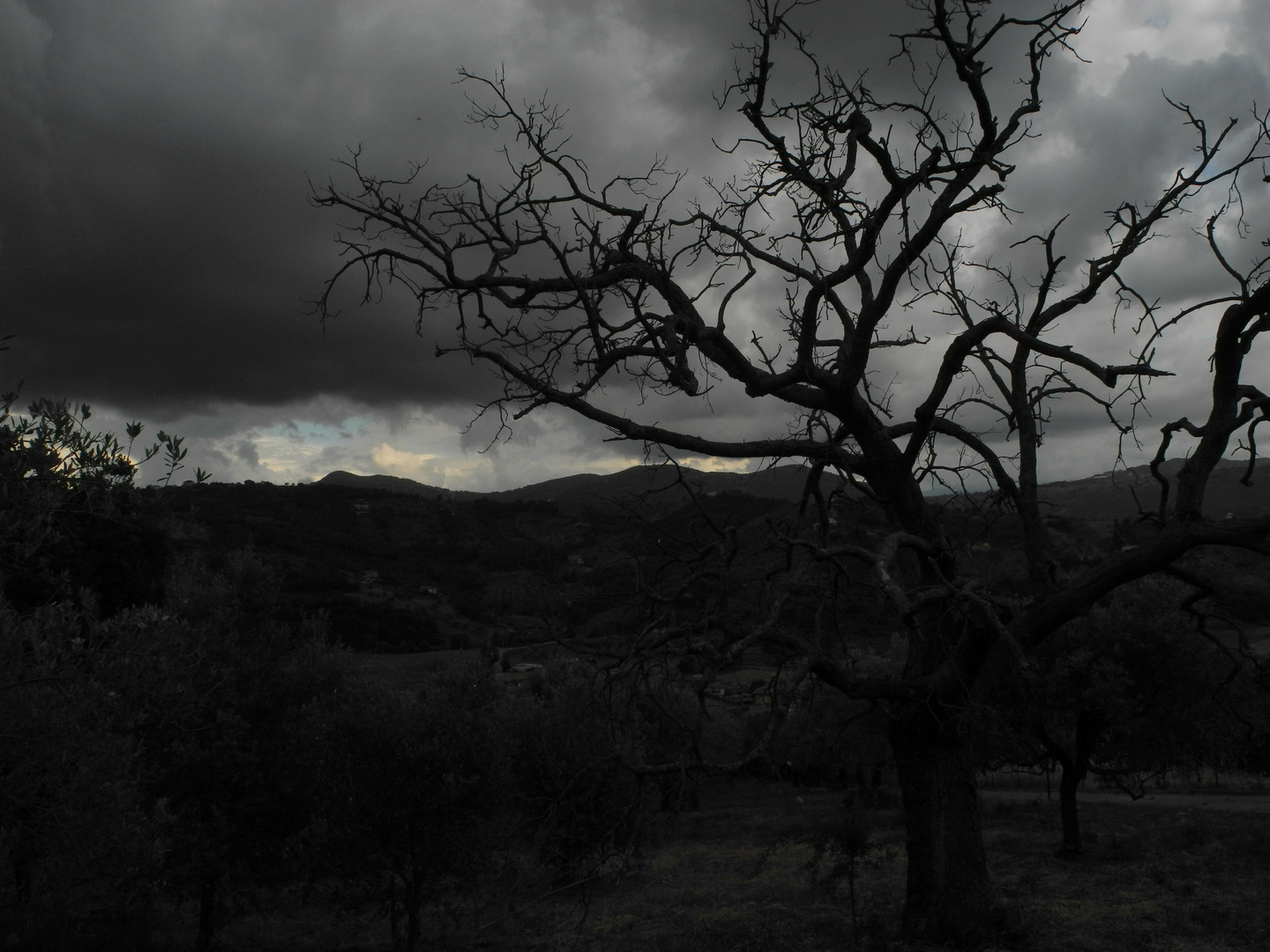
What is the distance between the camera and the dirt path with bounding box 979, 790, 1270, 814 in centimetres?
2581

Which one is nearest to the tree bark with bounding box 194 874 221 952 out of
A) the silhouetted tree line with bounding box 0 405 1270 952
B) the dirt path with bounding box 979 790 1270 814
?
the silhouetted tree line with bounding box 0 405 1270 952

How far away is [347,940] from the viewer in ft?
58.6

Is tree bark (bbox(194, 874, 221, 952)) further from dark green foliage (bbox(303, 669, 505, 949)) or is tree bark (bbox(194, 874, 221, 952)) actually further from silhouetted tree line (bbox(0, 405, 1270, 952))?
dark green foliage (bbox(303, 669, 505, 949))

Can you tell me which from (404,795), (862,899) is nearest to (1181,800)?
(862,899)

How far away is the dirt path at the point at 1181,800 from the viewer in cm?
2581

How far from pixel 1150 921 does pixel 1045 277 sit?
400 inches

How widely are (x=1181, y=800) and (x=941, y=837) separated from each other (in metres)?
28.7

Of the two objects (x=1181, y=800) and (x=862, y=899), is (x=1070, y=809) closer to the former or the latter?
(x=862, y=899)

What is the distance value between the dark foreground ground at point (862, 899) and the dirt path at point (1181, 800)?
0.98 feet

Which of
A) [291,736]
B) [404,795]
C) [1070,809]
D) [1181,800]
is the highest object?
[291,736]

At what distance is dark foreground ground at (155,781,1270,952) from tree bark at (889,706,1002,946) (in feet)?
1.69

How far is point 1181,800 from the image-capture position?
29750mm

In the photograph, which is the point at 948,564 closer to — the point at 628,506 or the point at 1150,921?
the point at 628,506

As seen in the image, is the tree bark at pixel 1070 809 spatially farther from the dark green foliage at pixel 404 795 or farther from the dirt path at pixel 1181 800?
the dark green foliage at pixel 404 795
